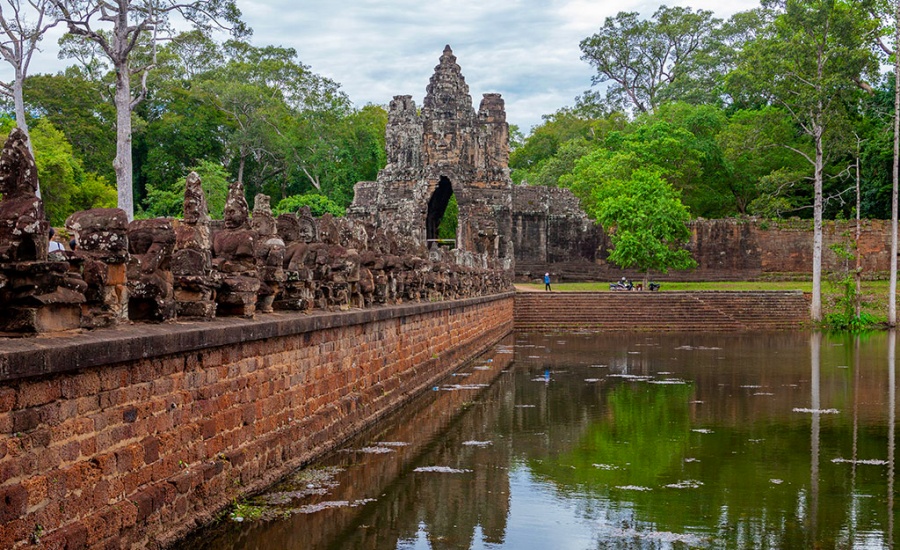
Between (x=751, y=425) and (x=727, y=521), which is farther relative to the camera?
(x=751, y=425)

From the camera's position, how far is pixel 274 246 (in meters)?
9.32

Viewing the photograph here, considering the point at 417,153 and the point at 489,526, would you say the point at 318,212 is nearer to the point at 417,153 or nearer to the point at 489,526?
the point at 417,153

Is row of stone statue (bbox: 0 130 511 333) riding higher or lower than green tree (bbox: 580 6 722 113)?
→ lower

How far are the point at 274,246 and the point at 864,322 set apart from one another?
28053mm

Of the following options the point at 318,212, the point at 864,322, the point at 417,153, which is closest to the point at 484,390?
the point at 864,322

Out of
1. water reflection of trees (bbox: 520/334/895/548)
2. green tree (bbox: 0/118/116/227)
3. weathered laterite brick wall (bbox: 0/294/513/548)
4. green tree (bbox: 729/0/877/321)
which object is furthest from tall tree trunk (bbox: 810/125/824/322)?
weathered laterite brick wall (bbox: 0/294/513/548)

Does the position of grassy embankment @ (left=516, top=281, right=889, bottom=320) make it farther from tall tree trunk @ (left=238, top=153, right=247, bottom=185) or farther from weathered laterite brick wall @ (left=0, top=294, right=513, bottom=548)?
weathered laterite brick wall @ (left=0, top=294, right=513, bottom=548)

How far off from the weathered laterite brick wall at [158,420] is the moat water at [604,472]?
1.14 ft

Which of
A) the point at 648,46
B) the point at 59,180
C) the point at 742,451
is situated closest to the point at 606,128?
the point at 648,46

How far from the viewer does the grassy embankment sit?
35.0 meters

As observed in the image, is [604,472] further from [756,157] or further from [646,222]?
[756,157]

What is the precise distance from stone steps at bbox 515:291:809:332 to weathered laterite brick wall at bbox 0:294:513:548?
73.4 feet

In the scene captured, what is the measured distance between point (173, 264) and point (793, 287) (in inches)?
1443

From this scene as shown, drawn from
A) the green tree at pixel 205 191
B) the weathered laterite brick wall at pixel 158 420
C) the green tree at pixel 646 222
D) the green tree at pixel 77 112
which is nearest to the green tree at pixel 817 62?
the green tree at pixel 646 222
